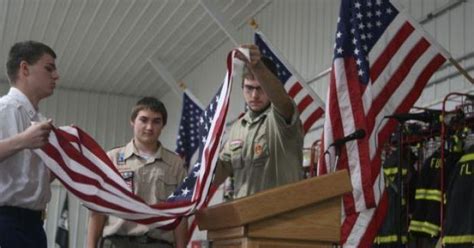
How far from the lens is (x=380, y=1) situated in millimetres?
4516

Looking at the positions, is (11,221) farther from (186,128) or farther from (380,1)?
(186,128)

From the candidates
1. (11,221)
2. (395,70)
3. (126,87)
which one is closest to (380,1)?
(395,70)

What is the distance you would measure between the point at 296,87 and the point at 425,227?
2.38 m

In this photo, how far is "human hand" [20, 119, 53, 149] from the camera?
2.39 meters

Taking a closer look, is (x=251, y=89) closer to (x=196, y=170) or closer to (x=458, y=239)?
(x=196, y=170)

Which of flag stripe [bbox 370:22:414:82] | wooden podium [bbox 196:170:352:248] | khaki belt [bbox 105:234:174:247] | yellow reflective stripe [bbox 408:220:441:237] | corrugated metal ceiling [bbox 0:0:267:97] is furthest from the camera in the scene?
corrugated metal ceiling [bbox 0:0:267:97]

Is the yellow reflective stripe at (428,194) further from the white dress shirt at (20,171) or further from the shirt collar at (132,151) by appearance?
the white dress shirt at (20,171)

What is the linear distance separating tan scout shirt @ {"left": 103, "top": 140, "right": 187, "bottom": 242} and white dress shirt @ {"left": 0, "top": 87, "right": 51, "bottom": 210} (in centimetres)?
59

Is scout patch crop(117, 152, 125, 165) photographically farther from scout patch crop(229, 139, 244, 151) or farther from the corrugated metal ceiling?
the corrugated metal ceiling

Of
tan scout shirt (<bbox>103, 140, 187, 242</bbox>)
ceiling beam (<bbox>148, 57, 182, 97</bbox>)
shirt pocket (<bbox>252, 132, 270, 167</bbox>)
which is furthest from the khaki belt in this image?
ceiling beam (<bbox>148, 57, 182, 97</bbox>)

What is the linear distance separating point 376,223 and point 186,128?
17.0 ft

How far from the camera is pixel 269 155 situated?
284cm

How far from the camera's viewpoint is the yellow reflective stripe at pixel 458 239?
4.11 meters

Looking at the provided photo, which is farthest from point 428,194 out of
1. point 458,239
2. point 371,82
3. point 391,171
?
point 371,82
